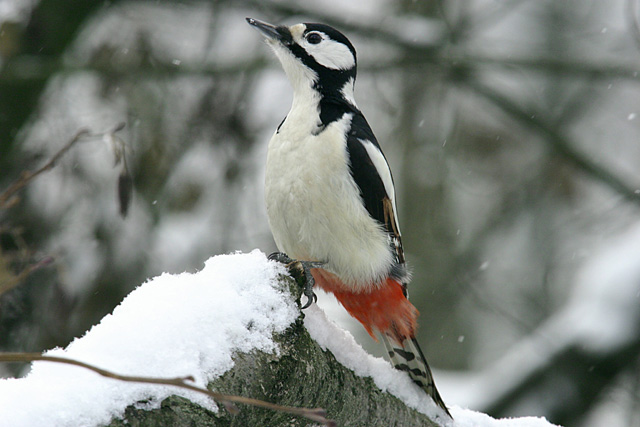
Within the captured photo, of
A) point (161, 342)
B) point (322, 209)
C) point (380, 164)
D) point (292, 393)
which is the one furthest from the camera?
point (380, 164)

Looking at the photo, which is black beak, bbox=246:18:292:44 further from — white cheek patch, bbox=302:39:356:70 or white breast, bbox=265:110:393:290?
white breast, bbox=265:110:393:290

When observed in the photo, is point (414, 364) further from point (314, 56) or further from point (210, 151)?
point (210, 151)

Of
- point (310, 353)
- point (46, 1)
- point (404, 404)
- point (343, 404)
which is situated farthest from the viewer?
point (46, 1)

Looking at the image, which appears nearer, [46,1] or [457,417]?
[457,417]

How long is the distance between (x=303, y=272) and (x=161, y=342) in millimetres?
736

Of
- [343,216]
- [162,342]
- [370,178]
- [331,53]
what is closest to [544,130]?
[331,53]

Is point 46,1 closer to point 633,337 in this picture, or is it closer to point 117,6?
point 117,6

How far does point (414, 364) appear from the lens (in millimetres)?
2984

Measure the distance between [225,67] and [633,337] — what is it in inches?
151

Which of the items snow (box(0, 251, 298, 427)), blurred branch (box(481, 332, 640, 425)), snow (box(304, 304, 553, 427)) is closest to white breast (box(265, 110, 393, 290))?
snow (box(304, 304, 553, 427))

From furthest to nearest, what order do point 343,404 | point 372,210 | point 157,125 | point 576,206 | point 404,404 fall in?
1. point 576,206
2. point 157,125
3. point 372,210
4. point 404,404
5. point 343,404

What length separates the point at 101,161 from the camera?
17.6ft

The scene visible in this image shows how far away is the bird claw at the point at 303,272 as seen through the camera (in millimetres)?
2406

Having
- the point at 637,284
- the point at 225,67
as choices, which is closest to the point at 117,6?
the point at 225,67
